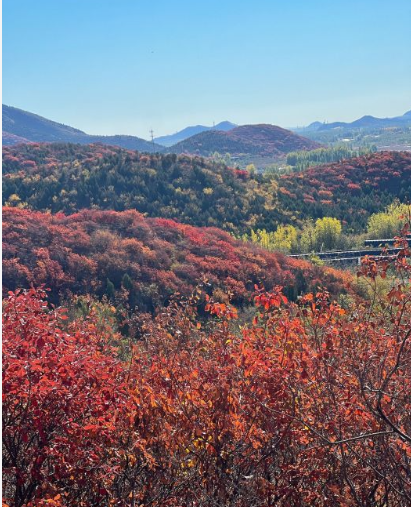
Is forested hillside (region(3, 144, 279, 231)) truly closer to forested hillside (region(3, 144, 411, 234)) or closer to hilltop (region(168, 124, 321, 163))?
forested hillside (region(3, 144, 411, 234))

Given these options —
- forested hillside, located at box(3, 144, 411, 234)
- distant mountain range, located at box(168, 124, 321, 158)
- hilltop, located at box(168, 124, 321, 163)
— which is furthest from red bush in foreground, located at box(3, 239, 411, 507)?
distant mountain range, located at box(168, 124, 321, 158)

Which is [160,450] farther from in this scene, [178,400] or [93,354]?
[93,354]

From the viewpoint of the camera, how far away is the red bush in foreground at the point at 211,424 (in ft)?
17.8

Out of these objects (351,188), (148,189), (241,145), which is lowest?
(148,189)

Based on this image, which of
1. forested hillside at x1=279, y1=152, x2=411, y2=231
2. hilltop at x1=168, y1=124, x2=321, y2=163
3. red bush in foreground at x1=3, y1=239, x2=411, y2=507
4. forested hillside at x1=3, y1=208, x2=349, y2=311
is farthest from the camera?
hilltop at x1=168, y1=124, x2=321, y2=163

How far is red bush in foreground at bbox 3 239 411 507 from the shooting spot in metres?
5.43

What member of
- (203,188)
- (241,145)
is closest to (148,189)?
(203,188)

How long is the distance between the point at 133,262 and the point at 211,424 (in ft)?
80.5

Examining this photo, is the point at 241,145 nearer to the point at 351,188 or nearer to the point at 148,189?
the point at 351,188

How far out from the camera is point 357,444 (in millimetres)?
5934

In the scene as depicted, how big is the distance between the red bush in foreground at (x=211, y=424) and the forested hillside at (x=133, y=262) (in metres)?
19.3

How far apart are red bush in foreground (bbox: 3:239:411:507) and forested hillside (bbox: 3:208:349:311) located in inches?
759

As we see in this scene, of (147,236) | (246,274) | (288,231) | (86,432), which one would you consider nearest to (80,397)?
(86,432)

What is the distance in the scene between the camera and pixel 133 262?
98.9 feet
